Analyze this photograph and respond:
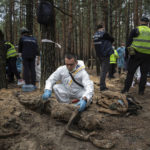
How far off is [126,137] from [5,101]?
2.54 m

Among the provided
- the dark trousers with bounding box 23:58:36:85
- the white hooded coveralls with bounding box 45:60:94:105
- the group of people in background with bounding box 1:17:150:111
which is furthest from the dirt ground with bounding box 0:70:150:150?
the dark trousers with bounding box 23:58:36:85

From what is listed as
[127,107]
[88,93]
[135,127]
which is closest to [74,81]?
[88,93]

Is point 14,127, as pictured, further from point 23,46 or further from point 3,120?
point 23,46

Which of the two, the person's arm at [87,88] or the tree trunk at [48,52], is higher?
the tree trunk at [48,52]

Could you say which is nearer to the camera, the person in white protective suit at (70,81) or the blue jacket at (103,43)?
the person in white protective suit at (70,81)

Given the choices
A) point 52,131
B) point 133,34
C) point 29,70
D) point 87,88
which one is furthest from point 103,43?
point 52,131

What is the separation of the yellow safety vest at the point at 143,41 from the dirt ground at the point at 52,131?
1567 mm

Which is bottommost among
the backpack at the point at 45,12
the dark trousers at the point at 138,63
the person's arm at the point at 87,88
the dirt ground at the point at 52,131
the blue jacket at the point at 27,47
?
the dirt ground at the point at 52,131

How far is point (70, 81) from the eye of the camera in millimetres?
3320

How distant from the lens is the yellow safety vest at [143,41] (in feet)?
13.2

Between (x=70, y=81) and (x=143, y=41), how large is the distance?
82.1 inches

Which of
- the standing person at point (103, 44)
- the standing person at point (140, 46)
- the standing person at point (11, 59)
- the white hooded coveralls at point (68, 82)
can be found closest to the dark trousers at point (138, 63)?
the standing person at point (140, 46)

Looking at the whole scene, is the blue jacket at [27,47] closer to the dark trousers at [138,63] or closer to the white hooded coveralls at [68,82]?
the white hooded coveralls at [68,82]

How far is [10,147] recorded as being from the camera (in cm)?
203
